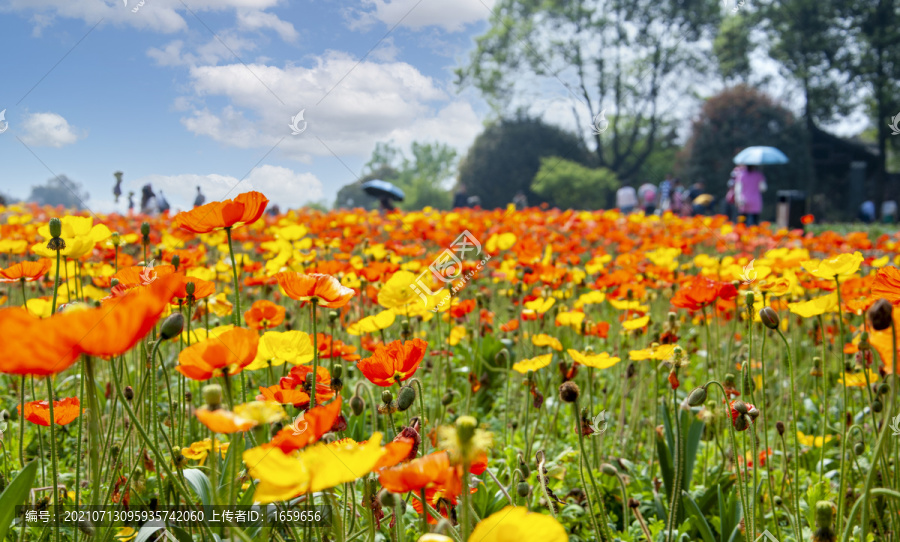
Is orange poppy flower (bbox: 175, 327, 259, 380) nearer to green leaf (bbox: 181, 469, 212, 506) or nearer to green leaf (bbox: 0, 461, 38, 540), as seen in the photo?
green leaf (bbox: 0, 461, 38, 540)

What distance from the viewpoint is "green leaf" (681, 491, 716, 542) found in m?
1.37

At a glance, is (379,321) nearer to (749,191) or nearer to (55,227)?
(55,227)

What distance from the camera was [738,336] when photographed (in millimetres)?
3363

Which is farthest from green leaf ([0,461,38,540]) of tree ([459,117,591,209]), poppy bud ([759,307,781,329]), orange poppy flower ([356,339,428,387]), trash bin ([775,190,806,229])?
tree ([459,117,591,209])

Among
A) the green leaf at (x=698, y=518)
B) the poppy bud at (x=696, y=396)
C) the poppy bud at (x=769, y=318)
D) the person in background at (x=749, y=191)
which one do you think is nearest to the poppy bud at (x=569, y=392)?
the poppy bud at (x=696, y=396)

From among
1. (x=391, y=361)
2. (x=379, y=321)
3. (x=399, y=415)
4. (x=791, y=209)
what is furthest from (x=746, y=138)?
(x=391, y=361)

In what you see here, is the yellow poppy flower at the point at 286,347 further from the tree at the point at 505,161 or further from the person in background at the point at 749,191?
the tree at the point at 505,161

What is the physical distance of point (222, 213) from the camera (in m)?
1.04

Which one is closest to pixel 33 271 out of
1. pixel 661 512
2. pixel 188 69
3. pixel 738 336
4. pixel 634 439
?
pixel 188 69

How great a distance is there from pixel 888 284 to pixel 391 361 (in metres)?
0.76

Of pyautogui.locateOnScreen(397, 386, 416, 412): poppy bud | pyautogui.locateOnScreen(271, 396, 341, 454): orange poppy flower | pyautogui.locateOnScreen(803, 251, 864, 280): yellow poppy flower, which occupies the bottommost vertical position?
pyautogui.locateOnScreen(397, 386, 416, 412): poppy bud

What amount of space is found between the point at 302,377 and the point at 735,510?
111cm

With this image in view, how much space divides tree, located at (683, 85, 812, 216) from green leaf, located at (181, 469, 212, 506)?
64.3 feet

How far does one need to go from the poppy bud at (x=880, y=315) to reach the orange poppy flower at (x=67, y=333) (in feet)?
2.48
